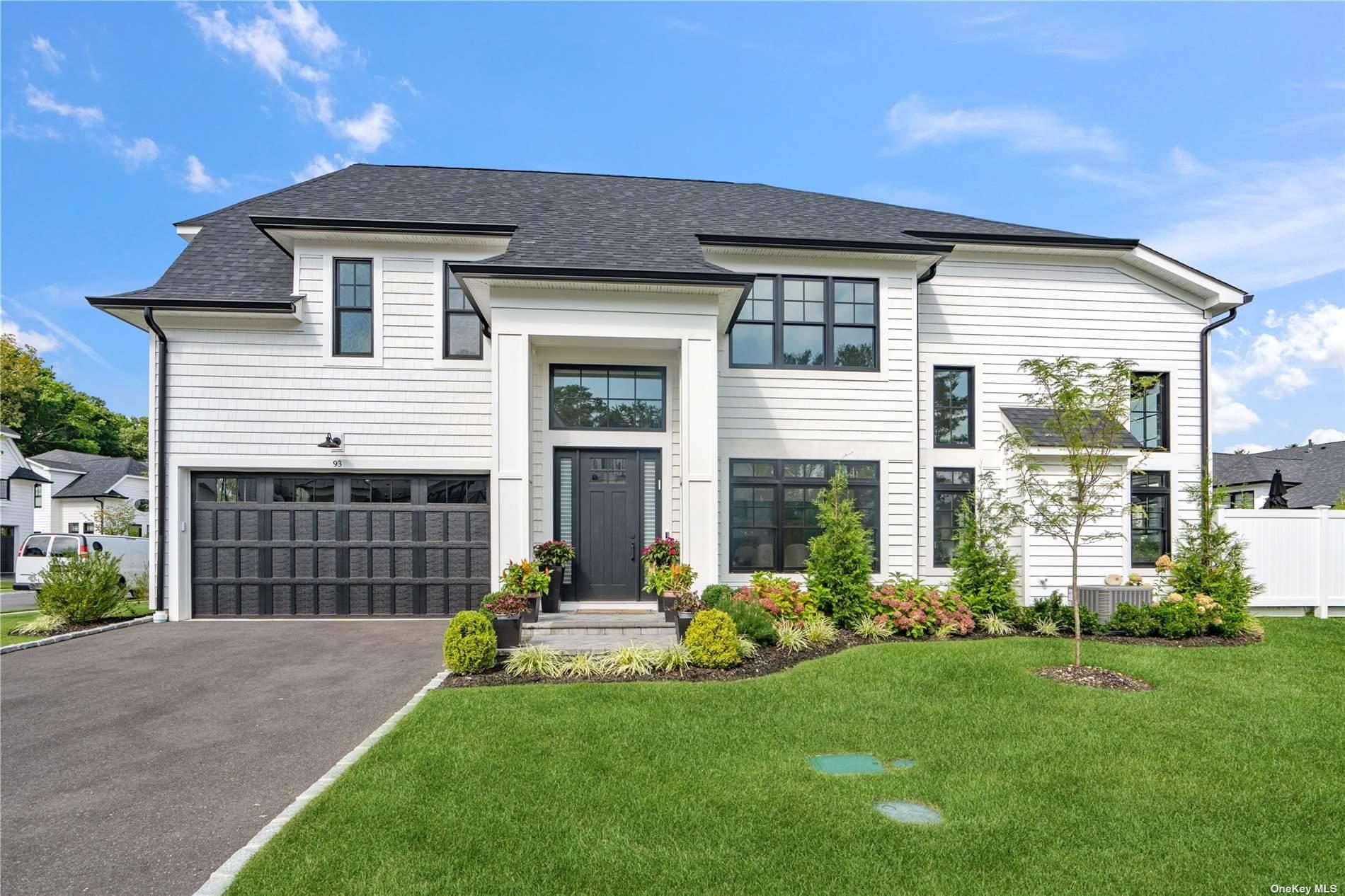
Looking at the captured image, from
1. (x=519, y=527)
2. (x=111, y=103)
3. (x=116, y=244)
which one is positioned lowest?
(x=519, y=527)

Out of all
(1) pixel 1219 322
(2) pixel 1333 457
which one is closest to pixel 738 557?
(1) pixel 1219 322

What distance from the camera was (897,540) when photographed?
1070 cm

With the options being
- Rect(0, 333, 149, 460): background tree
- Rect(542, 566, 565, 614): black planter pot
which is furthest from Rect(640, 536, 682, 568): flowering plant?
Rect(0, 333, 149, 460): background tree

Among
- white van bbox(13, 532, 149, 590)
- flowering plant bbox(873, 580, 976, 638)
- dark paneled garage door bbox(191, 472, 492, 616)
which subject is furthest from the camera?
white van bbox(13, 532, 149, 590)

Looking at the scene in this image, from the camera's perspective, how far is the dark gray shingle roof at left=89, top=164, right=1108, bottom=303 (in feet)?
32.9

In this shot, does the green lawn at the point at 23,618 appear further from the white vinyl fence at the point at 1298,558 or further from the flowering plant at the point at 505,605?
the white vinyl fence at the point at 1298,558

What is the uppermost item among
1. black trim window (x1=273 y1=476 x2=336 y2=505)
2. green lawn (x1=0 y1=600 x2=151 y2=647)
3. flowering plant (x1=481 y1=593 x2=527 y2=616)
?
black trim window (x1=273 y1=476 x2=336 y2=505)

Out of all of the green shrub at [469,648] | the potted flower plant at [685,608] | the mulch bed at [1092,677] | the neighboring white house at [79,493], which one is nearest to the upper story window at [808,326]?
the potted flower plant at [685,608]

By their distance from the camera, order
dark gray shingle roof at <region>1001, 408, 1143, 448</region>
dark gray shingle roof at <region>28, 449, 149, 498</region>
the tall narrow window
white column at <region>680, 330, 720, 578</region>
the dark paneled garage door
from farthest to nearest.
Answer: dark gray shingle roof at <region>28, 449, 149, 498</region> < the dark paneled garage door < the tall narrow window < dark gray shingle roof at <region>1001, 408, 1143, 448</region> < white column at <region>680, 330, 720, 578</region>

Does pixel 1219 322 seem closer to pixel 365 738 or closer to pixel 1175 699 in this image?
pixel 1175 699

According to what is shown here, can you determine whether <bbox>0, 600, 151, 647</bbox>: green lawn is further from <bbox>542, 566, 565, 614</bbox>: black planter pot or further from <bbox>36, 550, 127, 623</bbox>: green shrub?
<bbox>542, 566, 565, 614</bbox>: black planter pot

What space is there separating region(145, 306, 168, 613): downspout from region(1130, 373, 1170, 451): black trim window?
1709cm

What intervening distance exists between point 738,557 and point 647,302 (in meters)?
4.37

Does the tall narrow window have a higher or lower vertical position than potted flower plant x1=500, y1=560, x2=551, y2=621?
higher
